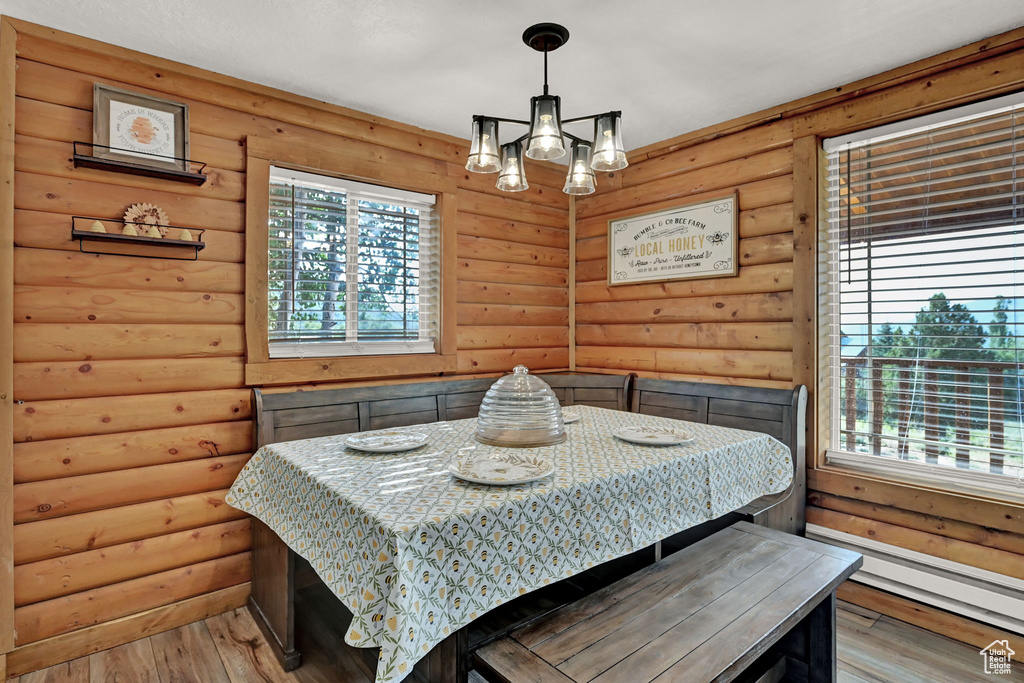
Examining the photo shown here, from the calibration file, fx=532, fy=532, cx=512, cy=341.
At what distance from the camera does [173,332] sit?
2.28m

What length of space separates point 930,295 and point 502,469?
6.96ft

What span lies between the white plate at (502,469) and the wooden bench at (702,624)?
0.39 m

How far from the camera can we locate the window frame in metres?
2.46

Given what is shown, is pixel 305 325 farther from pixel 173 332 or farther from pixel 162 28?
pixel 162 28

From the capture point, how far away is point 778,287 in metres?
2.76

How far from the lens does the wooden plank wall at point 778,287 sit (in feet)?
7.13

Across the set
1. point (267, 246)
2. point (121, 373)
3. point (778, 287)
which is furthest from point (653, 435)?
point (121, 373)

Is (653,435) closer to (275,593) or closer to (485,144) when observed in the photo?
(485,144)

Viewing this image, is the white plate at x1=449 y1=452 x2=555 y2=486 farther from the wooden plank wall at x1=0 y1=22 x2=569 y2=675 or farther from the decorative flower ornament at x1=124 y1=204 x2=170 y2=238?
the decorative flower ornament at x1=124 y1=204 x2=170 y2=238

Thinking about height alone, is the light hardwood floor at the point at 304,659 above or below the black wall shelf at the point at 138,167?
below

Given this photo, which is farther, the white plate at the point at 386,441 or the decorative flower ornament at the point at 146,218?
the decorative flower ornament at the point at 146,218

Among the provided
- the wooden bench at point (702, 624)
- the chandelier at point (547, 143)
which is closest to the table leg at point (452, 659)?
the wooden bench at point (702, 624)

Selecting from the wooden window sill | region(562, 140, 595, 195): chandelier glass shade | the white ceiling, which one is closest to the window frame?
the wooden window sill

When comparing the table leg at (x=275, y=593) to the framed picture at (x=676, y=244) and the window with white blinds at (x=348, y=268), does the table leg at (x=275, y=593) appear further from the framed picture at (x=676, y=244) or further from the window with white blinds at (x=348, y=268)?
the framed picture at (x=676, y=244)
